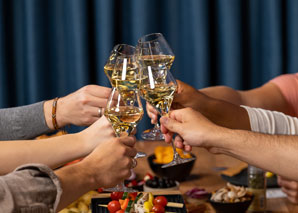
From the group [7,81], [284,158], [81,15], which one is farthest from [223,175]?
[7,81]

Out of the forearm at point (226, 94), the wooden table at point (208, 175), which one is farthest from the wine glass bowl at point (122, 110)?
the forearm at point (226, 94)

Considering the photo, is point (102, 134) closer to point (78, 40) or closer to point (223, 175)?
point (223, 175)

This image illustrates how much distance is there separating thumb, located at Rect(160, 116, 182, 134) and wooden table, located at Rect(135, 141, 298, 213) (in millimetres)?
343

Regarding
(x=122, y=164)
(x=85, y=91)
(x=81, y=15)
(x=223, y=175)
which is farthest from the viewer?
(x=81, y=15)

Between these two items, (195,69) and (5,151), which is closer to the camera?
(5,151)

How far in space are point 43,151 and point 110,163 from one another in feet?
1.21

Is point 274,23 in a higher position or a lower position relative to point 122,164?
higher

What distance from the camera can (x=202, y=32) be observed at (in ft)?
9.97

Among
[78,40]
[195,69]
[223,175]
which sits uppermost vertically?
[78,40]

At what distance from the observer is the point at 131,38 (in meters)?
3.08

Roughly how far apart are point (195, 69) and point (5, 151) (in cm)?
194

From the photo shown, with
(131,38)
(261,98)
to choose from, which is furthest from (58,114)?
(131,38)

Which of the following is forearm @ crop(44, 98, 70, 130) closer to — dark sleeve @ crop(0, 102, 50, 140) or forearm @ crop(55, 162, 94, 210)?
dark sleeve @ crop(0, 102, 50, 140)

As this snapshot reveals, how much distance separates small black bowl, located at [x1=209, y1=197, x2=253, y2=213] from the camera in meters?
1.39
